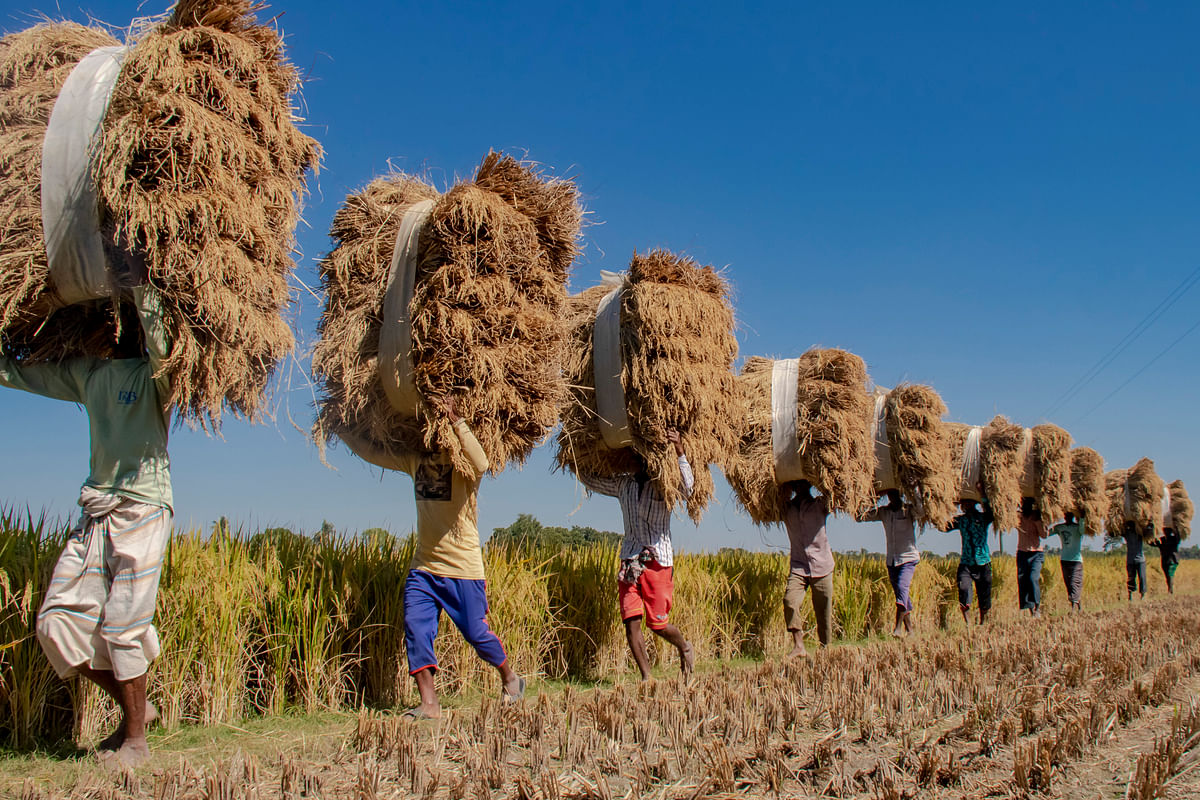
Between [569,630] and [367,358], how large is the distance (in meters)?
2.80

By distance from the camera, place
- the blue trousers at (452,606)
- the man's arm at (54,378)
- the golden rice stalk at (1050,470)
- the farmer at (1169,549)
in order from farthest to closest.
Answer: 1. the farmer at (1169,549)
2. the golden rice stalk at (1050,470)
3. the blue trousers at (452,606)
4. the man's arm at (54,378)

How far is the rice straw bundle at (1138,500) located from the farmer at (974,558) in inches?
337

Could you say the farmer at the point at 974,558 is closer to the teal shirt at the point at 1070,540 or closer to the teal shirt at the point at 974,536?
the teal shirt at the point at 974,536

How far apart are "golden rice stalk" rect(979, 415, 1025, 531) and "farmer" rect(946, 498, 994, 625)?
0.71ft

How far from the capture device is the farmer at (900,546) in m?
8.57

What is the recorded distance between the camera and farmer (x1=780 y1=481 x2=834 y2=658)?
22.3ft

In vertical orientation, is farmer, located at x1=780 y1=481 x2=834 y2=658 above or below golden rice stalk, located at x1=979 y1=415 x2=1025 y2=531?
below

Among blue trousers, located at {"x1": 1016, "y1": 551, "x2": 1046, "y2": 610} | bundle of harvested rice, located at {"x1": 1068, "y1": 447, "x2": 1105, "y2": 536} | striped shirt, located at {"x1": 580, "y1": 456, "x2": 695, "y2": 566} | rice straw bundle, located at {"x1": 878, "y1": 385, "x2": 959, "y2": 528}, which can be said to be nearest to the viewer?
striped shirt, located at {"x1": 580, "y1": 456, "x2": 695, "y2": 566}

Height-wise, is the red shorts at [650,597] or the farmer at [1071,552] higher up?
the farmer at [1071,552]

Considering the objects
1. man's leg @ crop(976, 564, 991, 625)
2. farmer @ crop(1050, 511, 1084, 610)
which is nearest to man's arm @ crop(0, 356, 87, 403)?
man's leg @ crop(976, 564, 991, 625)

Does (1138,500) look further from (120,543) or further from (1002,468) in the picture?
(120,543)

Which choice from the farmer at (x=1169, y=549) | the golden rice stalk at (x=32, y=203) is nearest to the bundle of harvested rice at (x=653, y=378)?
the golden rice stalk at (x=32, y=203)

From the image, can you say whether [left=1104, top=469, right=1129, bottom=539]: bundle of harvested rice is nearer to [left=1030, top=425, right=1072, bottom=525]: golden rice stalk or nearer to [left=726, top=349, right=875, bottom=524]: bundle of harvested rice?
[left=1030, top=425, right=1072, bottom=525]: golden rice stalk

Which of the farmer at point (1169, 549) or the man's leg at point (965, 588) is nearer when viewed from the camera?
the man's leg at point (965, 588)
